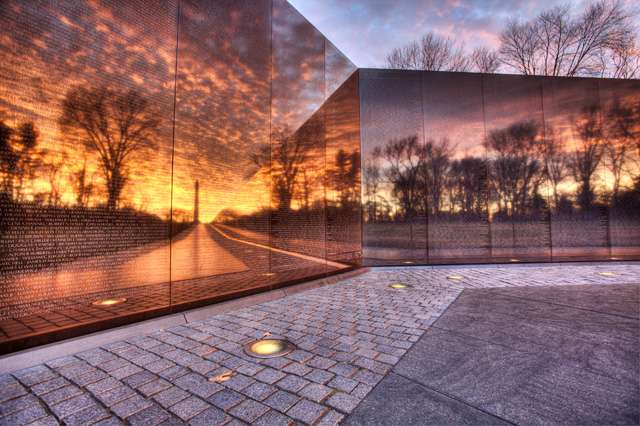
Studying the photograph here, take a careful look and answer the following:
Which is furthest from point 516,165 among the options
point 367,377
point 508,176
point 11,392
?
point 11,392

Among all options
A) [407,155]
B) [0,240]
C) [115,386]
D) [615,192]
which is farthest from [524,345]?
[615,192]

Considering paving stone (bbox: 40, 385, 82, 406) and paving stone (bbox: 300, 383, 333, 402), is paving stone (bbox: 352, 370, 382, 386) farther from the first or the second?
paving stone (bbox: 40, 385, 82, 406)

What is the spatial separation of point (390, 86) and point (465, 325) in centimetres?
820

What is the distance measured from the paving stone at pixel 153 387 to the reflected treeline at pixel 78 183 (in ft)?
6.48

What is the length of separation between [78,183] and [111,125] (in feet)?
2.93

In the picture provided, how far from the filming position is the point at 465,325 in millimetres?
3988

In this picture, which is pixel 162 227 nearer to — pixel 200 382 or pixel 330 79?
pixel 200 382

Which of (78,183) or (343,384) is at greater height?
(78,183)

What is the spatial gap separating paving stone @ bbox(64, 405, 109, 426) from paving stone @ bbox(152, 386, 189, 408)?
345 millimetres

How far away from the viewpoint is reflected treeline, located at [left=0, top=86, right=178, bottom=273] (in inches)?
124

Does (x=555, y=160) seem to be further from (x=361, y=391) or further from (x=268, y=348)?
(x=268, y=348)

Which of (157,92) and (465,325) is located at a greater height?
(157,92)

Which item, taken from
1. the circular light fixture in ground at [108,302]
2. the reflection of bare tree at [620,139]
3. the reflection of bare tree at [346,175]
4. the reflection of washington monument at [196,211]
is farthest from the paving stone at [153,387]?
the reflection of bare tree at [620,139]

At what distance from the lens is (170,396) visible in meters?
2.41
